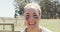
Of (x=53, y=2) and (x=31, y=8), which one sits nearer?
(x=31, y=8)

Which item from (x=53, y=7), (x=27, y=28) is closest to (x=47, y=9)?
(x=53, y=7)

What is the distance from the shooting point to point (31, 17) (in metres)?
0.96

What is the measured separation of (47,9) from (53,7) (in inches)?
64.8

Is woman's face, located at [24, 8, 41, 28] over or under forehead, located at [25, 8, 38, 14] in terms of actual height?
under

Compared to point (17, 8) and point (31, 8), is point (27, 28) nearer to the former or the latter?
point (31, 8)

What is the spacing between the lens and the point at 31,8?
961 mm

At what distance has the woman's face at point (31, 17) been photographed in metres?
0.96

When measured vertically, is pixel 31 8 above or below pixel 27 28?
above

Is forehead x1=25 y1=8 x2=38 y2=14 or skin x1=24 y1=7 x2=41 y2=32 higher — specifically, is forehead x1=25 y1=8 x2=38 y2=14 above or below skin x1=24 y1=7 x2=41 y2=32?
above

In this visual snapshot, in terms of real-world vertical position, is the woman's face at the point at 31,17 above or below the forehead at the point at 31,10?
below

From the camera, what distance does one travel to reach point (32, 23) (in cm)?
97

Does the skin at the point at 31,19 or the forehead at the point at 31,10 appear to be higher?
the forehead at the point at 31,10

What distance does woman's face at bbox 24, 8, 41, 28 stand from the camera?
957mm

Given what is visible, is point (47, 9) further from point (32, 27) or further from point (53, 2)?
point (32, 27)
